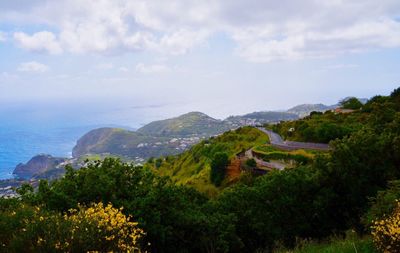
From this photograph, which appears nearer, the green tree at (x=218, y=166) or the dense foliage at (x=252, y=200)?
the dense foliage at (x=252, y=200)

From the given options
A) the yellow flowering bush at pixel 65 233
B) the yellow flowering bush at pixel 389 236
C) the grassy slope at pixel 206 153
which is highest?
the yellow flowering bush at pixel 65 233

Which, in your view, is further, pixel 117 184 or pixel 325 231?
pixel 325 231

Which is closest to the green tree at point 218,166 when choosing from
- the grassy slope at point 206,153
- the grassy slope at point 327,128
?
Result: the grassy slope at point 206,153

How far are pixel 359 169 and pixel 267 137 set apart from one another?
218 feet

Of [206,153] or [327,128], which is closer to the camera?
[327,128]

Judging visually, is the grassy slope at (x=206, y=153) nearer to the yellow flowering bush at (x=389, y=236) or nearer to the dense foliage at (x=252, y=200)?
the dense foliage at (x=252, y=200)

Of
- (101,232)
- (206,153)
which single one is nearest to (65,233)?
(101,232)

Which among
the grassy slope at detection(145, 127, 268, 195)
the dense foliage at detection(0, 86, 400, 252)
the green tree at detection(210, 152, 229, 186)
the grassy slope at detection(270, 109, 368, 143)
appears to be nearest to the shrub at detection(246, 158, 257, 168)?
the green tree at detection(210, 152, 229, 186)

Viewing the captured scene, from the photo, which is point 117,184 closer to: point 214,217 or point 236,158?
point 214,217

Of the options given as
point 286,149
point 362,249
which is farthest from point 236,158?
point 362,249

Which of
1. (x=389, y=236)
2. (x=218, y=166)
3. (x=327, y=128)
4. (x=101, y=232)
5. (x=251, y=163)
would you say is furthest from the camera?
(x=327, y=128)

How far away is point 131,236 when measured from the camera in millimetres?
12977

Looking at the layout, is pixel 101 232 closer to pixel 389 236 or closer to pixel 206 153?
pixel 389 236

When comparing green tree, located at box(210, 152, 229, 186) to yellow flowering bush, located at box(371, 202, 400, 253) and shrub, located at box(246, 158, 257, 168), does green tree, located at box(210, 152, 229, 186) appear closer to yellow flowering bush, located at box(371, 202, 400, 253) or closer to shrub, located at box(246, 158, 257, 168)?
shrub, located at box(246, 158, 257, 168)
